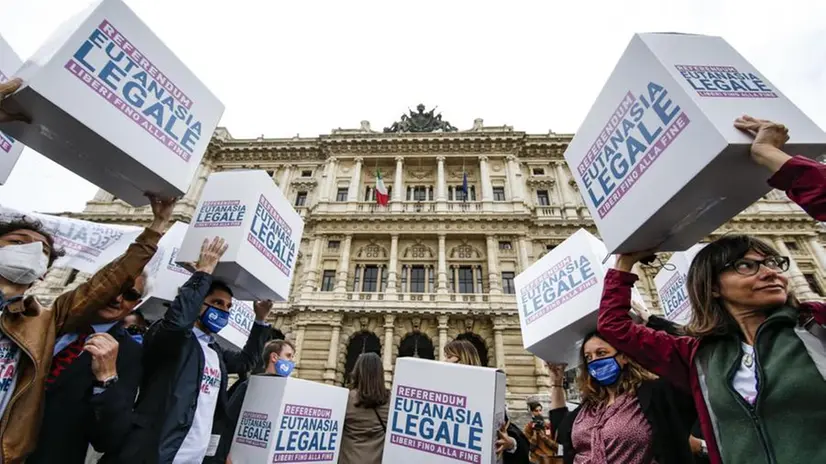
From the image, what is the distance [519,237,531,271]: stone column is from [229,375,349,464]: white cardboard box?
13.8 meters

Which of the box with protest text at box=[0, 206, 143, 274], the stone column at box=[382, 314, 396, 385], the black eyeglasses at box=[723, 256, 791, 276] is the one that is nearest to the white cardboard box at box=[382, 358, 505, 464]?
the black eyeglasses at box=[723, 256, 791, 276]

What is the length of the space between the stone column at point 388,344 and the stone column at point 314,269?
3780 millimetres

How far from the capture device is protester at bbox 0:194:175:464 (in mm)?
1730

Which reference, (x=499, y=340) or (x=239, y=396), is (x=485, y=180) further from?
(x=239, y=396)

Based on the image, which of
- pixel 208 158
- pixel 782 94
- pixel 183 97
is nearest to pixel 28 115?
pixel 183 97

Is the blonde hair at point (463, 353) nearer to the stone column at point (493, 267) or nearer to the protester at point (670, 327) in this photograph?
the protester at point (670, 327)

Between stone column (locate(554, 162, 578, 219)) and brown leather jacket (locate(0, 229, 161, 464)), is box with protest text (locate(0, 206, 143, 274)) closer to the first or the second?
brown leather jacket (locate(0, 229, 161, 464))

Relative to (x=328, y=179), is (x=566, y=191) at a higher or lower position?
lower

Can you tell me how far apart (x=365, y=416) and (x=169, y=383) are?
1.79 meters

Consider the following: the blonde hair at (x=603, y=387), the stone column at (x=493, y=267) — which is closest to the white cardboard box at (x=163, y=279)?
the blonde hair at (x=603, y=387)

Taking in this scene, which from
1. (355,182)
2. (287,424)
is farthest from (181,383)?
(355,182)

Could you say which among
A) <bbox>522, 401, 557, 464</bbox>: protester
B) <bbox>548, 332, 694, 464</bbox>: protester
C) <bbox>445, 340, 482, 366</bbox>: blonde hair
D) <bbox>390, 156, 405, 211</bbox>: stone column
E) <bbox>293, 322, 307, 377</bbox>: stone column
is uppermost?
<bbox>390, 156, 405, 211</bbox>: stone column

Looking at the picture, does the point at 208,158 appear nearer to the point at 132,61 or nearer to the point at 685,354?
the point at 132,61

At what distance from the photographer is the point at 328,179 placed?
63.8 ft
